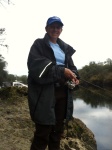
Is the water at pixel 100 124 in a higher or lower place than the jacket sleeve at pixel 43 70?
lower

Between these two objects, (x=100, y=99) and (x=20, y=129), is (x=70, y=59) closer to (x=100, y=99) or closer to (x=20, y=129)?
(x=20, y=129)

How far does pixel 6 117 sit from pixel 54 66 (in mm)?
2646

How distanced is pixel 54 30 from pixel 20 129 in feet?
7.51

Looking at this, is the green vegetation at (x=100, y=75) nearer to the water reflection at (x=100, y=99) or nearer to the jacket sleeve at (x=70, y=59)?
the water reflection at (x=100, y=99)

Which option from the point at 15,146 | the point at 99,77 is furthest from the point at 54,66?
the point at 99,77

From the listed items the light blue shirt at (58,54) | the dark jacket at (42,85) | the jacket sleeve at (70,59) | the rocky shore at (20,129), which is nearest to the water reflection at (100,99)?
the rocky shore at (20,129)

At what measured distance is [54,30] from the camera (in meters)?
3.49

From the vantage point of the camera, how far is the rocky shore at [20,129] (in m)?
4.52

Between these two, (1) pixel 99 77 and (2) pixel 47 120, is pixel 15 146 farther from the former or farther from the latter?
(1) pixel 99 77

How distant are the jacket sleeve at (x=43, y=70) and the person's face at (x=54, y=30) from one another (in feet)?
1.37

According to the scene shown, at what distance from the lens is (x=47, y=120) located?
10.1 feet

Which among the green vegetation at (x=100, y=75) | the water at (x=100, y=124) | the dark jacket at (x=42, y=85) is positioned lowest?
the water at (x=100, y=124)

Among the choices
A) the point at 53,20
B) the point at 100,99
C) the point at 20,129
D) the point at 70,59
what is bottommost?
the point at 20,129

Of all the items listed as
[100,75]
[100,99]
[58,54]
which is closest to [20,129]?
[58,54]
